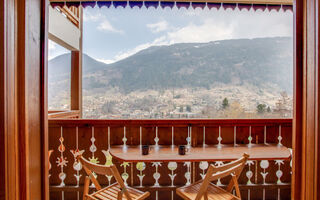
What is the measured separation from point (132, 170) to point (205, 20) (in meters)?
3.40

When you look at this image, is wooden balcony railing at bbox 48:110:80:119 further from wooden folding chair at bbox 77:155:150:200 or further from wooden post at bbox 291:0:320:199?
wooden post at bbox 291:0:320:199

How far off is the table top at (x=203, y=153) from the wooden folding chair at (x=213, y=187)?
0.68ft

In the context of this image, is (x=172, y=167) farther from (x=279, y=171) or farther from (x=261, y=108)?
(x=261, y=108)

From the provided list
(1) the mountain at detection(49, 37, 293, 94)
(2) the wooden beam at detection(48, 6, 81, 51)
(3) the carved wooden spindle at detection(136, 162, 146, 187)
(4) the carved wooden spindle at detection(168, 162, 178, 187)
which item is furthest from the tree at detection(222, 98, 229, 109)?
(2) the wooden beam at detection(48, 6, 81, 51)

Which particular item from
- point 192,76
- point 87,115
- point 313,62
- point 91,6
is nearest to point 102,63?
point 87,115

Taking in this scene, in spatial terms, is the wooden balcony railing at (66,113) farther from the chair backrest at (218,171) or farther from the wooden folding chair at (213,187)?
the chair backrest at (218,171)

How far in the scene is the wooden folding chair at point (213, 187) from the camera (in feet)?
4.58

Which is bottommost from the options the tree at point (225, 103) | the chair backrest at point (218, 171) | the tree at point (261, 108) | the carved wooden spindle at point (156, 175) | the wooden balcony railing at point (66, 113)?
the carved wooden spindle at point (156, 175)

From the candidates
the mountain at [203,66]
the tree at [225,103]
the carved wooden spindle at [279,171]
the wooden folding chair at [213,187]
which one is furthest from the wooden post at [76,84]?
the carved wooden spindle at [279,171]

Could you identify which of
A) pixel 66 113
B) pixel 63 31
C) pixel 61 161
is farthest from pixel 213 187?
pixel 63 31

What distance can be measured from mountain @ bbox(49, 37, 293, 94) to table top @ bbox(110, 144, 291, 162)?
2114 mm

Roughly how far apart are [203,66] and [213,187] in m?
2.76

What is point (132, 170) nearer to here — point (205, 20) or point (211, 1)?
point (211, 1)

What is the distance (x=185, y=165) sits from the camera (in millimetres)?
2182
